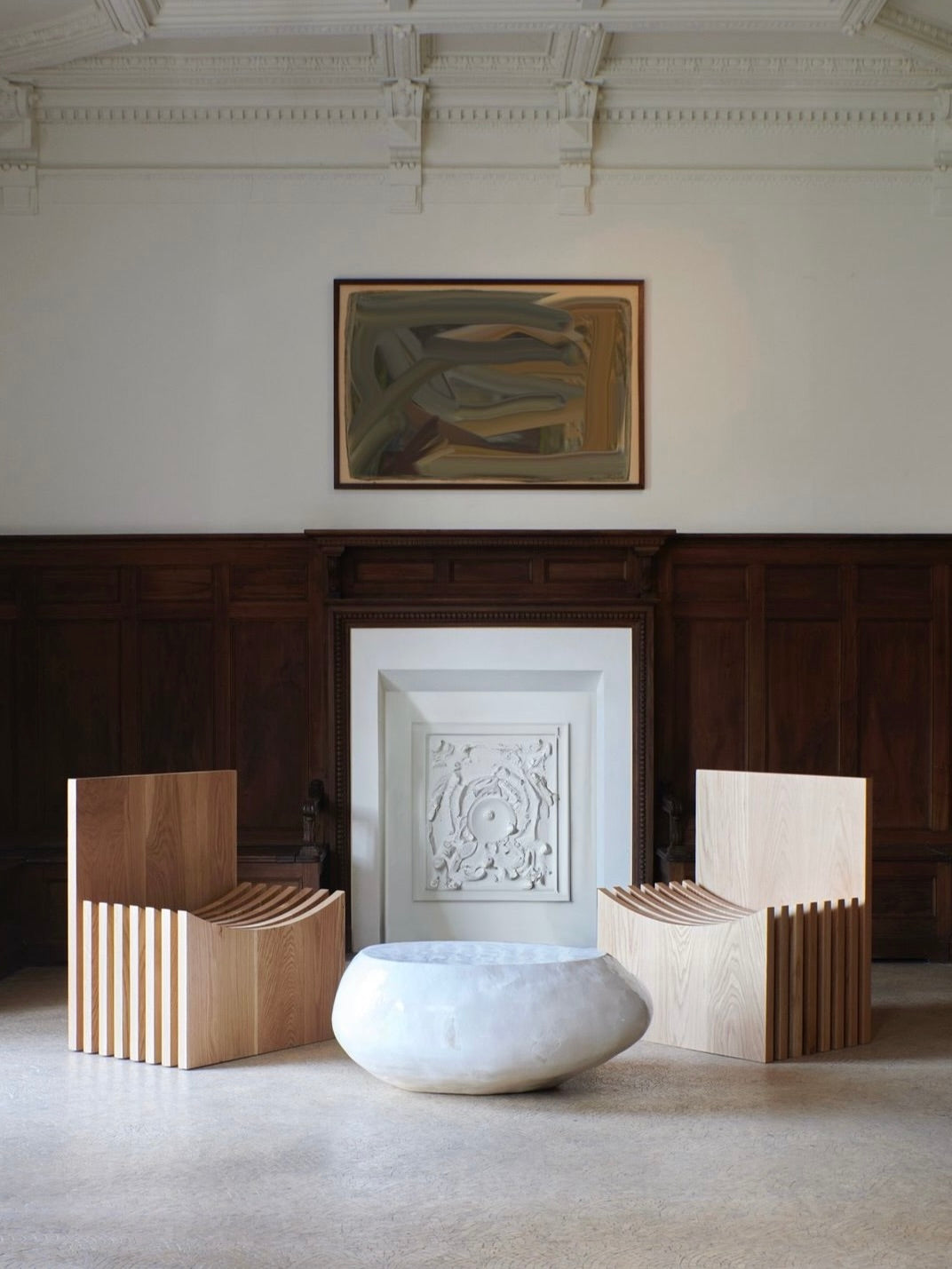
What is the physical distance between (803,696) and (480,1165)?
3.68 metres

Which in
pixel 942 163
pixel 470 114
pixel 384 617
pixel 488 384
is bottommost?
pixel 384 617

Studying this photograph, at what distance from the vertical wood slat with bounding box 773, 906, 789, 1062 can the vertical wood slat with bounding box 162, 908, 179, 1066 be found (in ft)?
6.64

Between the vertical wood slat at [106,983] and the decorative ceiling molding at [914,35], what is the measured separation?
4.96 metres

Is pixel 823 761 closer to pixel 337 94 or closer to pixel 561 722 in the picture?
pixel 561 722

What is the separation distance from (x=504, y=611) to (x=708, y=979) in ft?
7.63

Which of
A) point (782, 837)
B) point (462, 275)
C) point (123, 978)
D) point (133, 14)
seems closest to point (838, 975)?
point (782, 837)

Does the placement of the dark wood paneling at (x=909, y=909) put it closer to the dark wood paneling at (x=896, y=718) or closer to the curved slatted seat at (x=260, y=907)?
the dark wood paneling at (x=896, y=718)

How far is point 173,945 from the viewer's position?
15.2 ft

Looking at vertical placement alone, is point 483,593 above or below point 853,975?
above

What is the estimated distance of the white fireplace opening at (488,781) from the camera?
6.65 meters

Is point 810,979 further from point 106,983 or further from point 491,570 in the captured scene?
point 491,570

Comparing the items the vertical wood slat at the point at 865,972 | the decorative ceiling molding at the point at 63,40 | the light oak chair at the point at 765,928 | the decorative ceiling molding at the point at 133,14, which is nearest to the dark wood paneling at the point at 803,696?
the light oak chair at the point at 765,928

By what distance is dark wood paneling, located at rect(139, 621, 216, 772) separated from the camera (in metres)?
6.70

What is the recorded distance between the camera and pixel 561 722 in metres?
6.75
